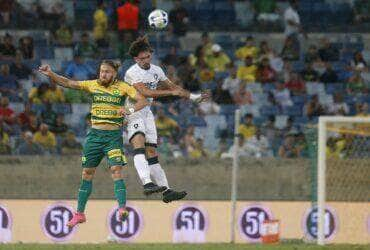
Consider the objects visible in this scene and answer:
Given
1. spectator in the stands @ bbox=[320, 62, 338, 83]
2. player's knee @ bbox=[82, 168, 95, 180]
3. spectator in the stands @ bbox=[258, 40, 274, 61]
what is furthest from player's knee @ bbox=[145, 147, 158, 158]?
spectator in the stands @ bbox=[320, 62, 338, 83]

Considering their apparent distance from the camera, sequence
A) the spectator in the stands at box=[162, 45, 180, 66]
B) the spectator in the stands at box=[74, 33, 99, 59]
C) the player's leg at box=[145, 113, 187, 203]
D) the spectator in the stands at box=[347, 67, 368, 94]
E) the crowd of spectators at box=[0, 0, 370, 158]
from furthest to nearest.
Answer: the spectator in the stands at box=[347, 67, 368, 94], the spectator in the stands at box=[162, 45, 180, 66], the spectator in the stands at box=[74, 33, 99, 59], the crowd of spectators at box=[0, 0, 370, 158], the player's leg at box=[145, 113, 187, 203]

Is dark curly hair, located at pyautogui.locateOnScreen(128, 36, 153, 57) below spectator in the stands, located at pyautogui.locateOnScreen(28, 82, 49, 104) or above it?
below

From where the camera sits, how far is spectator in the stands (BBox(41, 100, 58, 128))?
2335cm

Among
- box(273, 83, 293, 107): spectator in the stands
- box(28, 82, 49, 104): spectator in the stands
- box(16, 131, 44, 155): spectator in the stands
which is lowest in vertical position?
box(16, 131, 44, 155): spectator in the stands

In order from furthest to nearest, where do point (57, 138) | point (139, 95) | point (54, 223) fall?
point (57, 138), point (54, 223), point (139, 95)

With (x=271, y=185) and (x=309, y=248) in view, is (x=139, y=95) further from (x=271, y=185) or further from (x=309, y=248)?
(x=271, y=185)

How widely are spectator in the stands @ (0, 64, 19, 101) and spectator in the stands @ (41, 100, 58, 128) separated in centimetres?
72

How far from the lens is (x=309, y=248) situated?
16906mm

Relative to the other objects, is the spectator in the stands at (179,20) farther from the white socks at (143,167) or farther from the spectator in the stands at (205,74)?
the white socks at (143,167)

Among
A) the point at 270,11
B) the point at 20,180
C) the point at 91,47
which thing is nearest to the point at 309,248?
the point at 20,180

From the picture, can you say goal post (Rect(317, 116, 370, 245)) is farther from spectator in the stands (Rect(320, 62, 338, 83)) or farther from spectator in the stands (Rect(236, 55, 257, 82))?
spectator in the stands (Rect(320, 62, 338, 83))

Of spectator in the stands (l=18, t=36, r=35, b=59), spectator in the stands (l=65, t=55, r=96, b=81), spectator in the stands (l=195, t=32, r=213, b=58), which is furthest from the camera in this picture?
spectator in the stands (l=195, t=32, r=213, b=58)

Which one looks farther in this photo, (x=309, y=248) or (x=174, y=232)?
(x=174, y=232)

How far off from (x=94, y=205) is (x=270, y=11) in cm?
882
